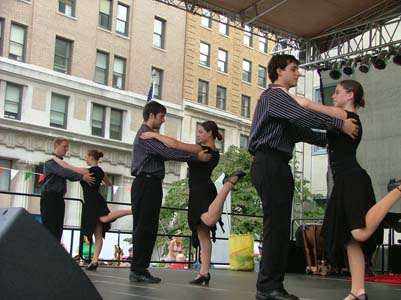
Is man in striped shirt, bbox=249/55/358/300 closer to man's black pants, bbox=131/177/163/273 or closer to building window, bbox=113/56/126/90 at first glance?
man's black pants, bbox=131/177/163/273

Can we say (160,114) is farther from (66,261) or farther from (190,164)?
(66,261)

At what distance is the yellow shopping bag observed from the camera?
10164 millimetres

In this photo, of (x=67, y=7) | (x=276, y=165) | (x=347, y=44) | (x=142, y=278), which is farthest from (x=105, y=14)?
(x=276, y=165)

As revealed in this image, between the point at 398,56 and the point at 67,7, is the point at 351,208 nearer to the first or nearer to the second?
the point at 398,56

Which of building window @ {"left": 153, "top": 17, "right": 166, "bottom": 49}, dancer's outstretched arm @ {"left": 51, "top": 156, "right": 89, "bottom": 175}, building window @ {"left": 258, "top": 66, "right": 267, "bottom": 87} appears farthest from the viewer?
building window @ {"left": 258, "top": 66, "right": 267, "bottom": 87}

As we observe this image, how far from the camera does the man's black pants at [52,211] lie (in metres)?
7.39

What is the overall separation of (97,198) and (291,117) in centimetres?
448

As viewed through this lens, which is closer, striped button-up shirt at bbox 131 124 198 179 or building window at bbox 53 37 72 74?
striped button-up shirt at bbox 131 124 198 179

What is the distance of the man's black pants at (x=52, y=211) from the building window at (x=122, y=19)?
2454 cm

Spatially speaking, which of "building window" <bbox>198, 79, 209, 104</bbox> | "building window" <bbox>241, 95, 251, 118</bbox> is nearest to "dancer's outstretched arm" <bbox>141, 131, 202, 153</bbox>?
"building window" <bbox>198, 79, 209, 104</bbox>

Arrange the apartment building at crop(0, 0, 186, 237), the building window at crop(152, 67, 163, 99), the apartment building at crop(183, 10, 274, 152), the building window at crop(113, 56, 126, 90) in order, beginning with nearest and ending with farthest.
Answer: the apartment building at crop(0, 0, 186, 237)
the building window at crop(113, 56, 126, 90)
the building window at crop(152, 67, 163, 99)
the apartment building at crop(183, 10, 274, 152)

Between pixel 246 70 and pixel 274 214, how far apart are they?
35088 mm

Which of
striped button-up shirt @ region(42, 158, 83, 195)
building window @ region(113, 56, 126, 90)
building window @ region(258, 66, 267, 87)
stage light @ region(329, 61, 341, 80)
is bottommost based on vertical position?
striped button-up shirt @ region(42, 158, 83, 195)

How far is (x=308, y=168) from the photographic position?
2356 cm
